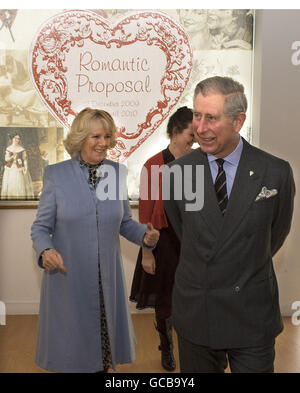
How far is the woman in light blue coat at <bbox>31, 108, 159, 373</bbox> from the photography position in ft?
6.97

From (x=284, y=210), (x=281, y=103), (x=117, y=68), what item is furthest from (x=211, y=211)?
(x=281, y=103)

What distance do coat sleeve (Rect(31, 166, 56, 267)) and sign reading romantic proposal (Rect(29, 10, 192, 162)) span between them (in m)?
0.50

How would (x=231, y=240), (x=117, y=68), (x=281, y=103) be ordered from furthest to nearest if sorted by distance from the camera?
(x=281, y=103) → (x=117, y=68) → (x=231, y=240)

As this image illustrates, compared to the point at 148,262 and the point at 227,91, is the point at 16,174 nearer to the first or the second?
the point at 148,262

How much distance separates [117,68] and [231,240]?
1.19m

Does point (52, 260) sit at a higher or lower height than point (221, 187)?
lower

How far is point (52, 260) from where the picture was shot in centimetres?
196

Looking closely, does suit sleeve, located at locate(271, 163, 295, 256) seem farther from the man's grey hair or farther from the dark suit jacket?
the man's grey hair

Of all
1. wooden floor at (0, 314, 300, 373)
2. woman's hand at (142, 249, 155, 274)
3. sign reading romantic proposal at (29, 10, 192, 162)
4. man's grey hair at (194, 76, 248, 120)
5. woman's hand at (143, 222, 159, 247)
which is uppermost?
sign reading romantic proposal at (29, 10, 192, 162)

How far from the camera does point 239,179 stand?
1625mm

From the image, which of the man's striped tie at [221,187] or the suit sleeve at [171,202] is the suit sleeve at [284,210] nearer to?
the man's striped tie at [221,187]

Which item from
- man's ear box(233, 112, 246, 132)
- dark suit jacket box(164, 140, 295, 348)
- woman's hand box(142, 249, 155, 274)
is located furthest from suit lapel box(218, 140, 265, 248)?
woman's hand box(142, 249, 155, 274)

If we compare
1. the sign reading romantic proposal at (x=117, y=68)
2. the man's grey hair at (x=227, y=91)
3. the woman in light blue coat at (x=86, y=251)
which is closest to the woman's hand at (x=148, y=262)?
the woman in light blue coat at (x=86, y=251)
